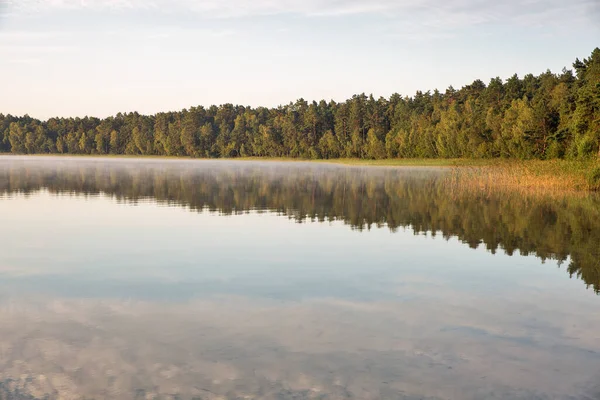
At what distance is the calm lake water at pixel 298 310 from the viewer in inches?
351

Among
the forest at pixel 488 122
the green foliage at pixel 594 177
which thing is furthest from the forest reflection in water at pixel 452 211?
the forest at pixel 488 122

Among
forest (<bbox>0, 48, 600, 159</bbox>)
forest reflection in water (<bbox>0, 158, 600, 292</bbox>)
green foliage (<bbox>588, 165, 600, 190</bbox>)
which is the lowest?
forest reflection in water (<bbox>0, 158, 600, 292</bbox>)

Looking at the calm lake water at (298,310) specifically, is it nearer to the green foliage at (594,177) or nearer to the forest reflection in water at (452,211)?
the forest reflection in water at (452,211)

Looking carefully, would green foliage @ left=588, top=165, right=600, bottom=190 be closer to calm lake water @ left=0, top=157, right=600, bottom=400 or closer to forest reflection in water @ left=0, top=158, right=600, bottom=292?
forest reflection in water @ left=0, top=158, right=600, bottom=292

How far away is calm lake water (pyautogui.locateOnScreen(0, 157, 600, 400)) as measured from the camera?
29.2 feet

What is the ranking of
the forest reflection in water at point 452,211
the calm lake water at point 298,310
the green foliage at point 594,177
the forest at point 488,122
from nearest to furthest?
1. the calm lake water at point 298,310
2. the forest reflection in water at point 452,211
3. the green foliage at point 594,177
4. the forest at point 488,122

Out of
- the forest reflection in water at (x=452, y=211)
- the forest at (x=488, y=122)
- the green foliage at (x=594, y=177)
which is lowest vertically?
the forest reflection in water at (x=452, y=211)

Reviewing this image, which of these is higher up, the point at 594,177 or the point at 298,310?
the point at 594,177

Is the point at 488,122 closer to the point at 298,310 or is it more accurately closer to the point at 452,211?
the point at 452,211

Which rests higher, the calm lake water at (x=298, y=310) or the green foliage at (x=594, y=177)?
the green foliage at (x=594, y=177)

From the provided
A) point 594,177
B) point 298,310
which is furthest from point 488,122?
point 298,310

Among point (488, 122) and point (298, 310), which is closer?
point (298, 310)

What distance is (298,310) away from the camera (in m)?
12.9

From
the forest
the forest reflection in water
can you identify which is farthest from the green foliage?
the forest
